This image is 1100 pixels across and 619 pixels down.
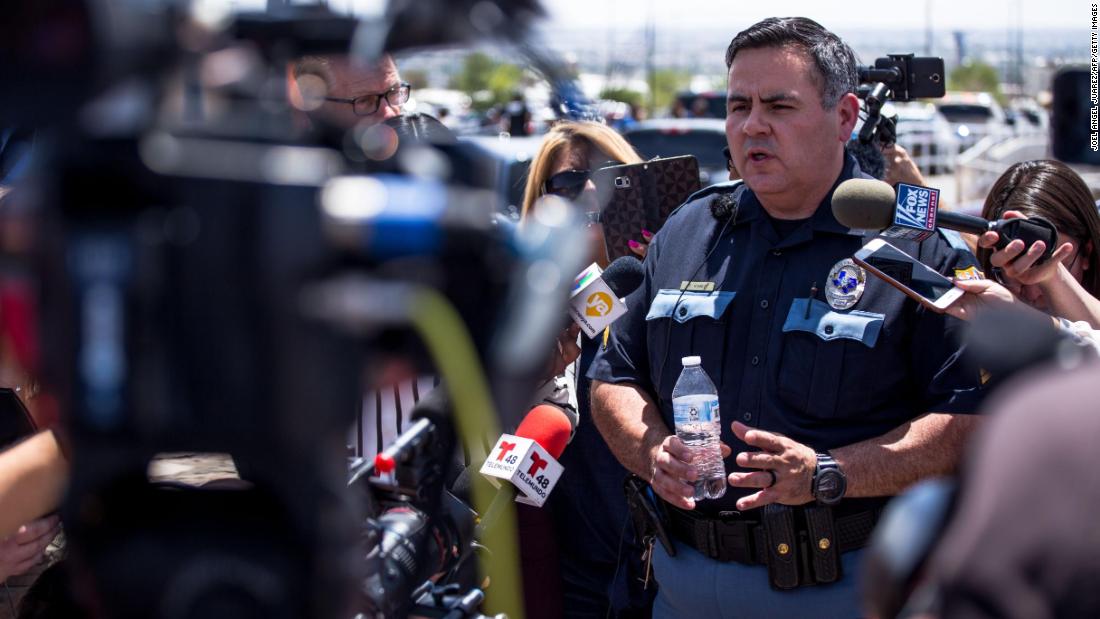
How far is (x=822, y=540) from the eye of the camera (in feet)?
10.0

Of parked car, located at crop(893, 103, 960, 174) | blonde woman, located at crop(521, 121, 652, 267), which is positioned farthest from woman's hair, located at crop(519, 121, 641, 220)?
parked car, located at crop(893, 103, 960, 174)

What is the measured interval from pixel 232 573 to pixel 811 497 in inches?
77.7

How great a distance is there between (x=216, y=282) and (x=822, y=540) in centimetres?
219

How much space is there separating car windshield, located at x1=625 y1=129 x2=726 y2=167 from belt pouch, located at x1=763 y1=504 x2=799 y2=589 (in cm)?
1065

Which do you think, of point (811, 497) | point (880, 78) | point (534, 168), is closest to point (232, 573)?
point (811, 497)

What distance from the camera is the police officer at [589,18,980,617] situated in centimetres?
298

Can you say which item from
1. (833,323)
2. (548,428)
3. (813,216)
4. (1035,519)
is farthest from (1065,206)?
(1035,519)

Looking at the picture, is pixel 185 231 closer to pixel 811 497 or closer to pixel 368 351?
pixel 368 351

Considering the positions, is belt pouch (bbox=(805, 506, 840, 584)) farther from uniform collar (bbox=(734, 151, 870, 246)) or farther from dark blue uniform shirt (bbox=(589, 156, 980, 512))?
uniform collar (bbox=(734, 151, 870, 246))

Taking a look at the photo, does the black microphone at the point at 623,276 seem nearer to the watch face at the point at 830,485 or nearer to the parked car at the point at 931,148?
the watch face at the point at 830,485

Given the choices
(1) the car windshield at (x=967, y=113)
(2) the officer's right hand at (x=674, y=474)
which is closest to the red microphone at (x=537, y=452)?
(2) the officer's right hand at (x=674, y=474)

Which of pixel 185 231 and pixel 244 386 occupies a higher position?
pixel 185 231

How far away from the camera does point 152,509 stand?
130 centimetres

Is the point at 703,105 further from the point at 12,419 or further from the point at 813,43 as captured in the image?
the point at 12,419
